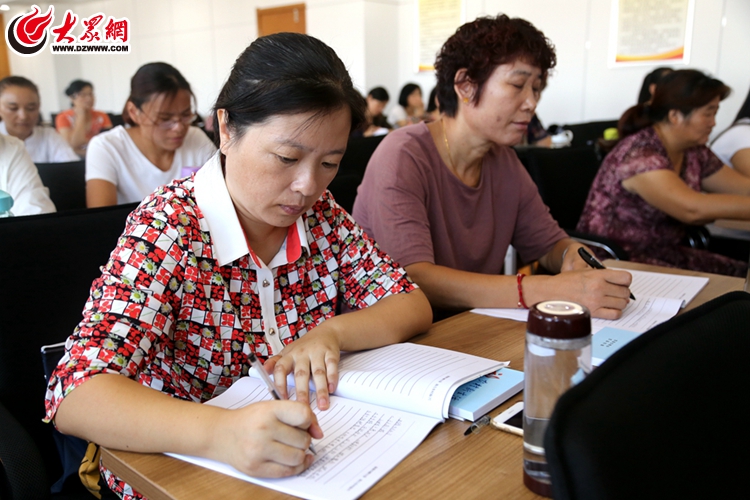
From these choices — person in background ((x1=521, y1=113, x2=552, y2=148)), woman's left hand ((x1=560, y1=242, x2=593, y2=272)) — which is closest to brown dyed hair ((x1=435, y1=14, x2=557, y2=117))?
woman's left hand ((x1=560, y1=242, x2=593, y2=272))

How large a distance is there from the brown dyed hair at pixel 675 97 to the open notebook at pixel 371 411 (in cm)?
189

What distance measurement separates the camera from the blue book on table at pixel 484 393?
0.85 metres

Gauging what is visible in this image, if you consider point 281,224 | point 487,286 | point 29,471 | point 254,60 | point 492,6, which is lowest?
point 29,471

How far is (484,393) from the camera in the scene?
90 centimetres

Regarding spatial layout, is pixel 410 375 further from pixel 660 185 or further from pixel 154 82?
pixel 154 82

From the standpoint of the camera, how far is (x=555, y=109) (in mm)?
6504

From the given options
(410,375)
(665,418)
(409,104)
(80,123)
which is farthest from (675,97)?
(409,104)

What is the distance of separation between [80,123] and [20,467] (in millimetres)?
4572

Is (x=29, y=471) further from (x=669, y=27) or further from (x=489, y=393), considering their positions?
(x=669, y=27)

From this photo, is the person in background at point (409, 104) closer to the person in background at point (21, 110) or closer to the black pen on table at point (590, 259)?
the person in background at point (21, 110)

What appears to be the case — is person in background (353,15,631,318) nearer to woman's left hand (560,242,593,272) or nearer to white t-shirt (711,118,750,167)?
woman's left hand (560,242,593,272)

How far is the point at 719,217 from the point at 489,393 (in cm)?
183

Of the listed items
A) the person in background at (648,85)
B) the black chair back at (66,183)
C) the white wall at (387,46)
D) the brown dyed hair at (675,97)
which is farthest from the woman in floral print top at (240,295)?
the person in background at (648,85)

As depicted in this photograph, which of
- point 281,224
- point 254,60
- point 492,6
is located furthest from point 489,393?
point 492,6
